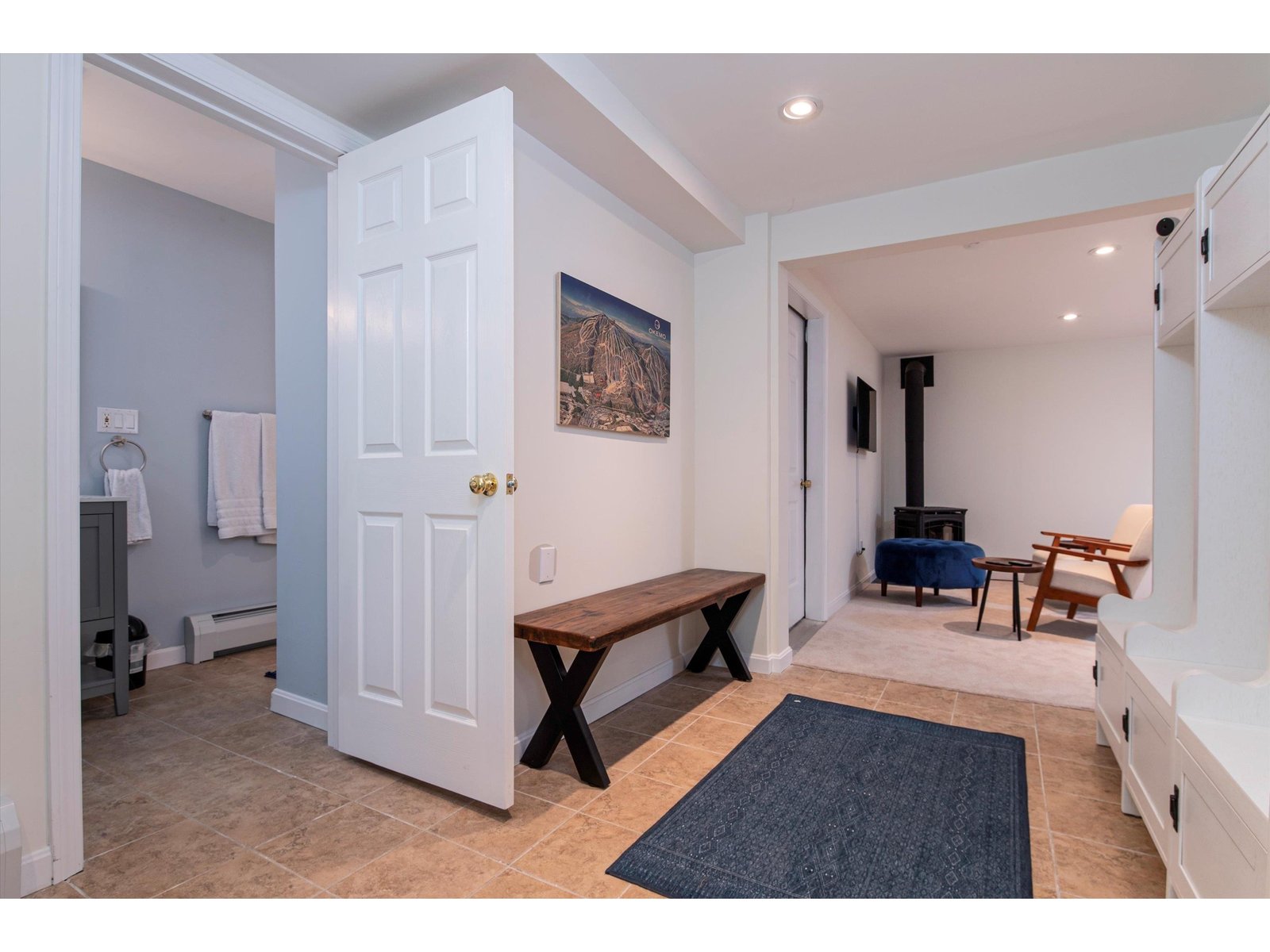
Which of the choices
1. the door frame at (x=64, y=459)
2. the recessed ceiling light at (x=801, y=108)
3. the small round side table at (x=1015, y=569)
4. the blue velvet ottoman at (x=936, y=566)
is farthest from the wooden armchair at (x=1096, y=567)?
the door frame at (x=64, y=459)

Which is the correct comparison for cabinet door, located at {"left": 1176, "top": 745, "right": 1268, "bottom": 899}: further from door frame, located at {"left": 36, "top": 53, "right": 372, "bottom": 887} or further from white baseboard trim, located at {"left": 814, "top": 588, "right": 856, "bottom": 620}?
white baseboard trim, located at {"left": 814, "top": 588, "right": 856, "bottom": 620}

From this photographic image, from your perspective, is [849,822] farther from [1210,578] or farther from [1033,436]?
[1033,436]

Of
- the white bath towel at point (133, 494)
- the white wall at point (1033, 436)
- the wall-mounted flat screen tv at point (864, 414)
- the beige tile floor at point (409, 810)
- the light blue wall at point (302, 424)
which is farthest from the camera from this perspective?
the white wall at point (1033, 436)

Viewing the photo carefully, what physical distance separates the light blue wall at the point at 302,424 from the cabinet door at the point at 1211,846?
103 inches

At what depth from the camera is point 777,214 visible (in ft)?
10.9

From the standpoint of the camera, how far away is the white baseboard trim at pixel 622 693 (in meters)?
2.34

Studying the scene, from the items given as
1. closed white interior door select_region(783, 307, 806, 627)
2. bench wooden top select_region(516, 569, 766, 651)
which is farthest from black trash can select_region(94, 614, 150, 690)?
closed white interior door select_region(783, 307, 806, 627)

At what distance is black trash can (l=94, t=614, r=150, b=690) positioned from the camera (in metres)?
2.77

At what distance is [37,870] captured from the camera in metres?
1.46

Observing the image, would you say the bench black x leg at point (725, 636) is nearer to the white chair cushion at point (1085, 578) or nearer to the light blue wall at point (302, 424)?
the light blue wall at point (302, 424)

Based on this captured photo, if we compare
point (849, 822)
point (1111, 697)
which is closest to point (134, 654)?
point (849, 822)

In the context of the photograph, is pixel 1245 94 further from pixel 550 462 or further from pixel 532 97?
pixel 550 462
